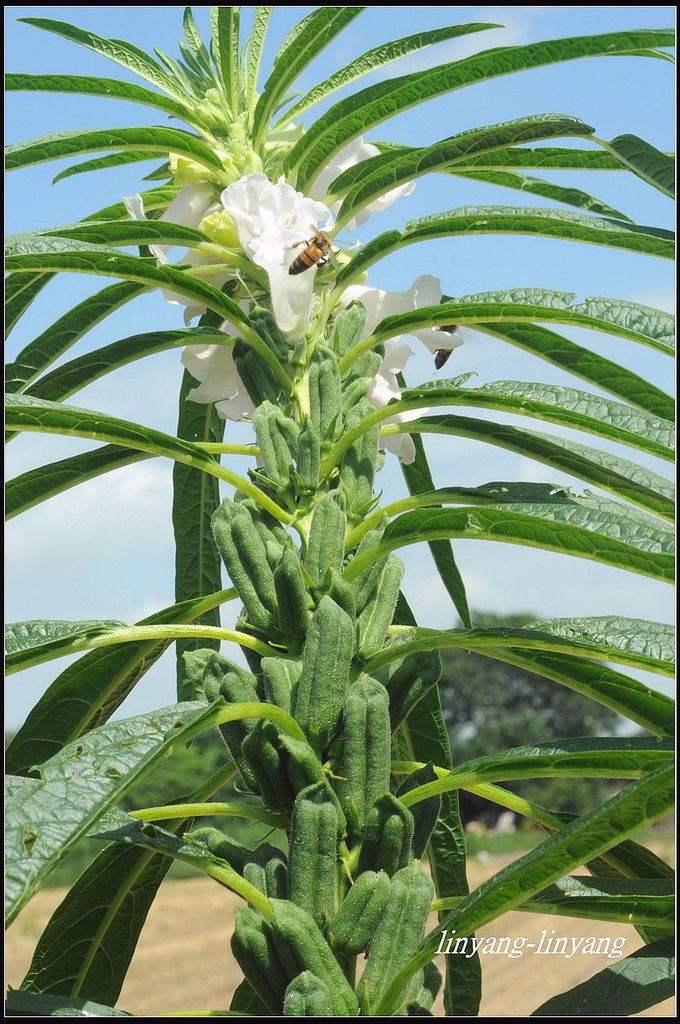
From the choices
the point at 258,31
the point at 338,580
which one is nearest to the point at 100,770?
the point at 338,580

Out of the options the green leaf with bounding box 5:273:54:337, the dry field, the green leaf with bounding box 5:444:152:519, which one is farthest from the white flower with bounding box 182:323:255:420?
the dry field

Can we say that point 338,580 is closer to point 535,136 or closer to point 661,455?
point 661,455

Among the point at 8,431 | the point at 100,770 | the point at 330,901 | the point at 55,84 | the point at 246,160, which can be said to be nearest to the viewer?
the point at 100,770

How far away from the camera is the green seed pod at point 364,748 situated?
3.52ft

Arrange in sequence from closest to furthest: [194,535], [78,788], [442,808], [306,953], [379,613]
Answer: [78,788] < [306,953] < [379,613] < [442,808] < [194,535]

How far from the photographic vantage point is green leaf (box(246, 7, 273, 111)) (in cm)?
150

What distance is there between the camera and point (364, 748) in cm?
108

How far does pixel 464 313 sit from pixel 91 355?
0.53 metres

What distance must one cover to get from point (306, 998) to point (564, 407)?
0.73 metres

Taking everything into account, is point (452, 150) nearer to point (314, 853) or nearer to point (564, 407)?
point (564, 407)

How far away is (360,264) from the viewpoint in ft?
4.35

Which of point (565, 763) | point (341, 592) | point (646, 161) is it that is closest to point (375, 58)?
point (646, 161)

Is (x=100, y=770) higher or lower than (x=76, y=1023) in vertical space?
higher

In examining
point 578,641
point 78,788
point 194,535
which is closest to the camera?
point 78,788
